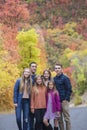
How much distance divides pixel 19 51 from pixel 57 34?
3495cm

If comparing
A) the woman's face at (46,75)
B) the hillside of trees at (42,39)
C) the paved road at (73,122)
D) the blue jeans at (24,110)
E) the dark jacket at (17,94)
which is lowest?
the hillside of trees at (42,39)

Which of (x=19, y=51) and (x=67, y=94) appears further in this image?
(x=19, y=51)

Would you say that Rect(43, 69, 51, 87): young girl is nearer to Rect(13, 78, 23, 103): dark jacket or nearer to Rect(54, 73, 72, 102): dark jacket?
Rect(54, 73, 72, 102): dark jacket

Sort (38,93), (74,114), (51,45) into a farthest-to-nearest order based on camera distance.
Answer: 1. (51,45)
2. (74,114)
3. (38,93)

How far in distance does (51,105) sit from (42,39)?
160 feet

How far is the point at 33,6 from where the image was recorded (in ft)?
264

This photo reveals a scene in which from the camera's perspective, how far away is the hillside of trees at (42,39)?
86.9ft

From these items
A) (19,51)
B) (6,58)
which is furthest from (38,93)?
(19,51)

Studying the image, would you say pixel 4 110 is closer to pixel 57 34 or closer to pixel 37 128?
pixel 37 128

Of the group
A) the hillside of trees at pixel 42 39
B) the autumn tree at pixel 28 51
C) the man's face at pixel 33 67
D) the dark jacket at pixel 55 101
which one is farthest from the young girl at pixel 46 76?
the autumn tree at pixel 28 51

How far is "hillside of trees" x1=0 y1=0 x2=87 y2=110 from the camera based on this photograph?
26.5m

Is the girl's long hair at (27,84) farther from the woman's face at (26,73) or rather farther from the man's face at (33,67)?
the man's face at (33,67)

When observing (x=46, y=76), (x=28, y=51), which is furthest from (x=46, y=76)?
(x=28, y=51)

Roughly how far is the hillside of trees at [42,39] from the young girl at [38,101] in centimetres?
1518
